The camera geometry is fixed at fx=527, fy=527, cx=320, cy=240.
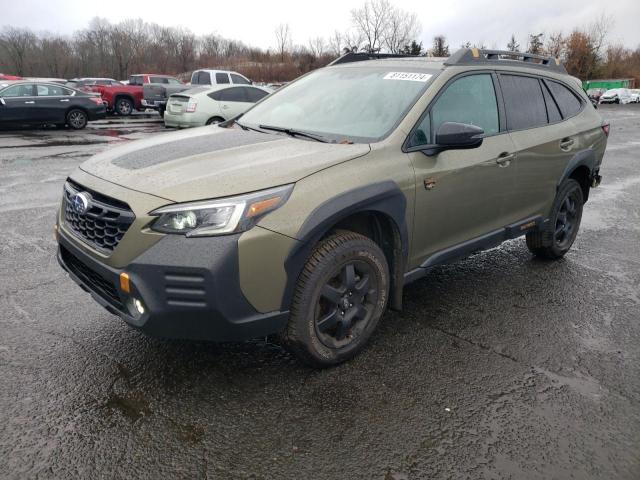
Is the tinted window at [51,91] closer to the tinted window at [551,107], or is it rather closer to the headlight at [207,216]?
the tinted window at [551,107]

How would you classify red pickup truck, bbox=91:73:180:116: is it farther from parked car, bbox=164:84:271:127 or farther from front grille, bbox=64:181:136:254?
front grille, bbox=64:181:136:254

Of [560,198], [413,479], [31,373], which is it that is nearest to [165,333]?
[31,373]

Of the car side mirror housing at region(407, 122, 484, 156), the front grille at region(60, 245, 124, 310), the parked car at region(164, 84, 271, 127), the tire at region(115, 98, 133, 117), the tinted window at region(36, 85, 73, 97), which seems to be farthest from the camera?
the tire at region(115, 98, 133, 117)

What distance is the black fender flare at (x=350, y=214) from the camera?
2676 mm

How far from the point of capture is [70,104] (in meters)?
16.8

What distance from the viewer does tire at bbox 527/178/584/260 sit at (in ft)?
15.8

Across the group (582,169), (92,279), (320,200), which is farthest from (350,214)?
(582,169)

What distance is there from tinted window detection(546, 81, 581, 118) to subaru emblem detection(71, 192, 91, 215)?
13.0 feet

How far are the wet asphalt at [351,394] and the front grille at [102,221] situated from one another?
789 mm

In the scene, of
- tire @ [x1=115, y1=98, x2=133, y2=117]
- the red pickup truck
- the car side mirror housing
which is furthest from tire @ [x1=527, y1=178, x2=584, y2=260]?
tire @ [x1=115, y1=98, x2=133, y2=117]

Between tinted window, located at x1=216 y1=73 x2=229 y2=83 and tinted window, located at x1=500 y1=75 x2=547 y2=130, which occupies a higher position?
tinted window, located at x1=216 y1=73 x2=229 y2=83

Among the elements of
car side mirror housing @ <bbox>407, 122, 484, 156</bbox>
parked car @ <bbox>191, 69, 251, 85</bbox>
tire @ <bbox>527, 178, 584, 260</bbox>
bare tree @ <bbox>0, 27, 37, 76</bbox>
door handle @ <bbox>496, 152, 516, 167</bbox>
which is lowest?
tire @ <bbox>527, 178, 584, 260</bbox>

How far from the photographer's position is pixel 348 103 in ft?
12.2

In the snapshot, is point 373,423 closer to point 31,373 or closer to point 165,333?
point 165,333
